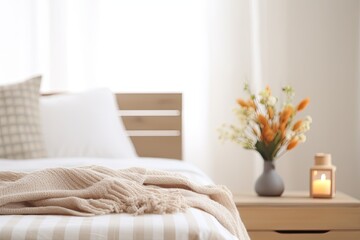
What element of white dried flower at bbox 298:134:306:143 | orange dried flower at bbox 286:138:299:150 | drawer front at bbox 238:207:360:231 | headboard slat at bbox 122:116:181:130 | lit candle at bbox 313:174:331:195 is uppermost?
headboard slat at bbox 122:116:181:130

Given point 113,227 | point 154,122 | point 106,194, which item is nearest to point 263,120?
point 154,122

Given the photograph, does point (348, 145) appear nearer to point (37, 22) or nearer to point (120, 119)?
point (120, 119)

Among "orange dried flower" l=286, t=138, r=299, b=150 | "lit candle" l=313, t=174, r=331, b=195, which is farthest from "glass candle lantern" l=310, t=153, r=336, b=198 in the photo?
"orange dried flower" l=286, t=138, r=299, b=150

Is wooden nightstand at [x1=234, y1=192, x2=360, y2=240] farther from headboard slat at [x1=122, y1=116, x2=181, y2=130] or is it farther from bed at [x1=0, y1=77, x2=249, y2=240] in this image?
headboard slat at [x1=122, y1=116, x2=181, y2=130]

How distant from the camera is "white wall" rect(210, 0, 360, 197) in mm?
4016

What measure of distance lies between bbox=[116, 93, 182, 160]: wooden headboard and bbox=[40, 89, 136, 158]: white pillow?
8.8 inches

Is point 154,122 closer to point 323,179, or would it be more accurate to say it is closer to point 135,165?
point 323,179

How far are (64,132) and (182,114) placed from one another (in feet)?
2.21

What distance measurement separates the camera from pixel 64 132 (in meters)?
3.33

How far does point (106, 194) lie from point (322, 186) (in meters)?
1.55

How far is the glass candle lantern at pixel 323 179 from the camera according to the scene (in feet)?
10.6

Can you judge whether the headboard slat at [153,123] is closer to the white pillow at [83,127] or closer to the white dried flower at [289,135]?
the white pillow at [83,127]

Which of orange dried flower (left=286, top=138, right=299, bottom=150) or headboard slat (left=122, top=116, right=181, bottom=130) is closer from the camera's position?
orange dried flower (left=286, top=138, right=299, bottom=150)

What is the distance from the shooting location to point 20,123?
127 inches
